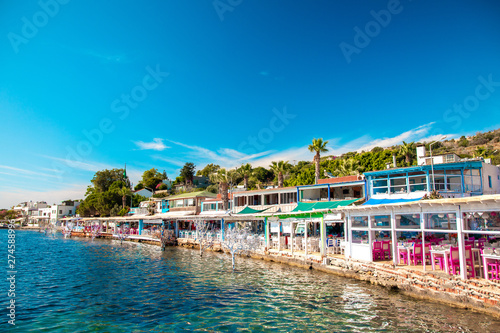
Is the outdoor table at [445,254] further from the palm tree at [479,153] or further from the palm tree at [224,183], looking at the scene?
the palm tree at [479,153]

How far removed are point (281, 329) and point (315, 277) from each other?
8.63 metres

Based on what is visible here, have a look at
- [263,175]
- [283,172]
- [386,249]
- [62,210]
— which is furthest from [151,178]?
[386,249]

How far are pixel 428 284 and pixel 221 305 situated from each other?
8.74 m

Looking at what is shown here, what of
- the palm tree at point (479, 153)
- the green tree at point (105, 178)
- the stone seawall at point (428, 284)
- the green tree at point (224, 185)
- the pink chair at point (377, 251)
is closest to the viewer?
the stone seawall at point (428, 284)

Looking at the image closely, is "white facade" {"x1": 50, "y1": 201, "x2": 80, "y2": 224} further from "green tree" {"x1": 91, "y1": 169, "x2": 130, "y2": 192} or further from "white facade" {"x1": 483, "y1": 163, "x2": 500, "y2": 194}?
"white facade" {"x1": 483, "y1": 163, "x2": 500, "y2": 194}

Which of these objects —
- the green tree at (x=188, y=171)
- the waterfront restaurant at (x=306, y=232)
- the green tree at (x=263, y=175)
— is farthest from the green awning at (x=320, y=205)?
the green tree at (x=188, y=171)

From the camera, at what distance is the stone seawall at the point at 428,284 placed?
10.5 m

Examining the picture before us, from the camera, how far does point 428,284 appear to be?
12.7 metres

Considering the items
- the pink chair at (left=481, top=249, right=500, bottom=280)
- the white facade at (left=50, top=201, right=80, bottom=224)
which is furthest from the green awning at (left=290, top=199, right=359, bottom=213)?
the white facade at (left=50, top=201, right=80, bottom=224)

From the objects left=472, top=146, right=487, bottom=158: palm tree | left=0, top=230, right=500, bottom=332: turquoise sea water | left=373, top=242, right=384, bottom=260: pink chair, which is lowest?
left=0, top=230, right=500, bottom=332: turquoise sea water

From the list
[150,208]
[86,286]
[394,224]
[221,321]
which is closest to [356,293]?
[394,224]

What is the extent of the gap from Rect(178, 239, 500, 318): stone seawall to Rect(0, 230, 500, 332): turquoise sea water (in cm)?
38

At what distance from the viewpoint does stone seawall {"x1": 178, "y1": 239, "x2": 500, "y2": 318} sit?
34.3 ft

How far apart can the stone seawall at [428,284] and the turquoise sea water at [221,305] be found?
383 mm
